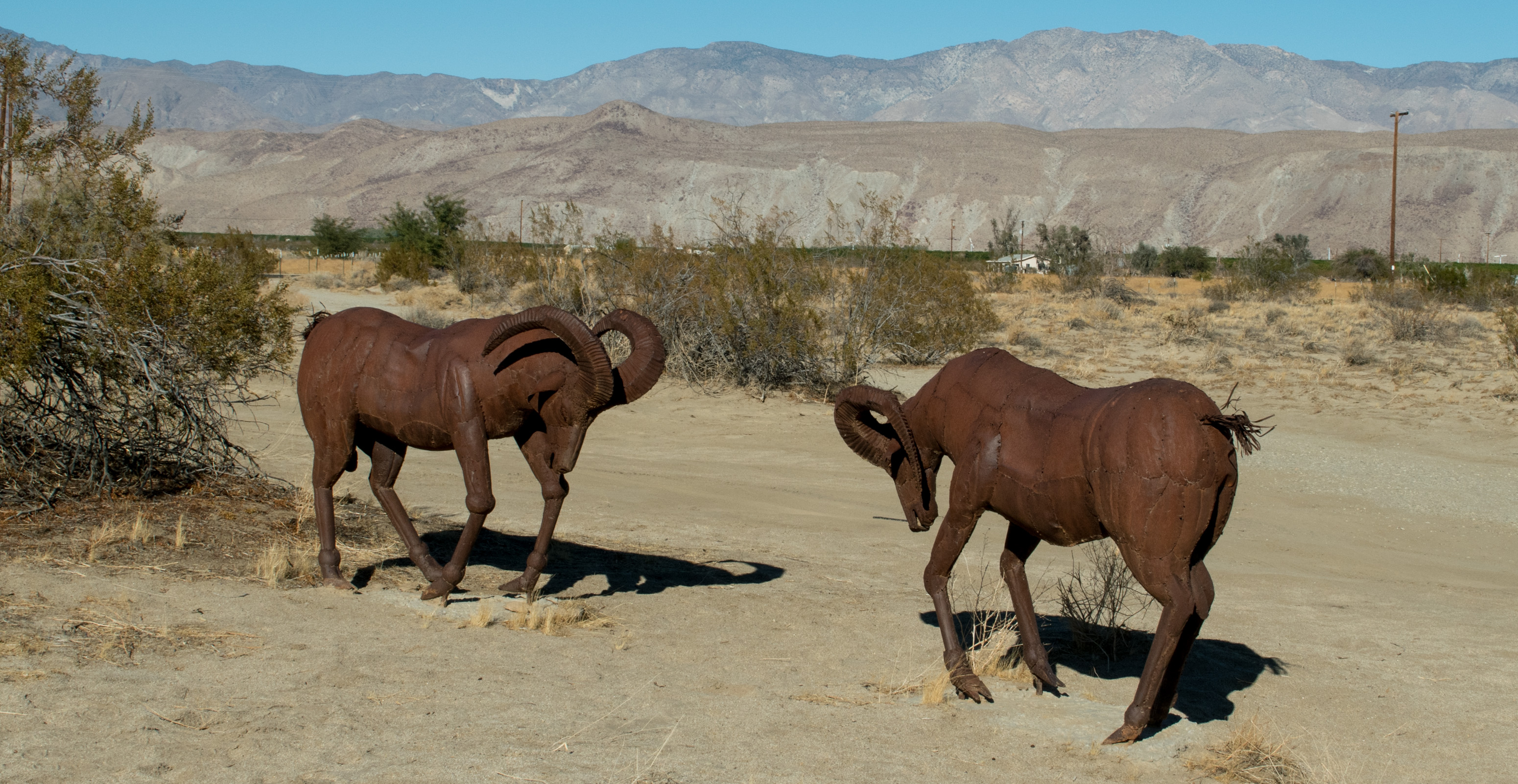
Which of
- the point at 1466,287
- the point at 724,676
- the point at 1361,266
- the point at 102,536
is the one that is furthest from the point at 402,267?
the point at 1361,266

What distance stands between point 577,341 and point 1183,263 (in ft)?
232

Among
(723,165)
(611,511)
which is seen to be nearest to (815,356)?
(611,511)

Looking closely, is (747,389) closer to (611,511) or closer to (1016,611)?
(611,511)

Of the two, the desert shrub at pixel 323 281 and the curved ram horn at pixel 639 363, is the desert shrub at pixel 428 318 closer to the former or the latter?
the desert shrub at pixel 323 281

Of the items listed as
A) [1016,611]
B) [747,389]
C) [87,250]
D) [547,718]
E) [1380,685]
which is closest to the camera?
[547,718]

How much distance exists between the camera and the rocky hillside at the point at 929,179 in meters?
105

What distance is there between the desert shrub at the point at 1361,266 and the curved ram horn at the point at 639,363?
206 ft

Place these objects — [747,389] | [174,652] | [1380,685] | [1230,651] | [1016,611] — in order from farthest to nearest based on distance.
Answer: [747,389] < [1230,651] < [1380,685] < [1016,611] < [174,652]

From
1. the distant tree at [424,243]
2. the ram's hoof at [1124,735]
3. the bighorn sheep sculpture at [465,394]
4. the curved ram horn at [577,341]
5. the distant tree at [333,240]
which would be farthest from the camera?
the distant tree at [333,240]

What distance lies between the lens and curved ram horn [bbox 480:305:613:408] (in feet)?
22.5

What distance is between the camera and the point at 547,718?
5.60 metres

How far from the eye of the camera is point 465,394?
7129mm

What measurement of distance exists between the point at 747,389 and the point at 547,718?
1677 centimetres

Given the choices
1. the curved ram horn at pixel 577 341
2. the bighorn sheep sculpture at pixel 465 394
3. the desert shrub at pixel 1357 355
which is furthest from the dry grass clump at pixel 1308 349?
the curved ram horn at pixel 577 341
